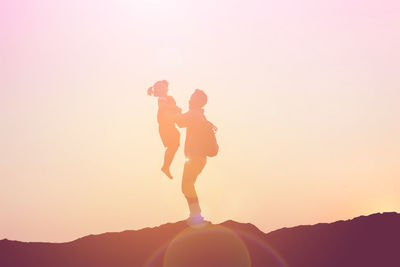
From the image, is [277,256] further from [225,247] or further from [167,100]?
[167,100]

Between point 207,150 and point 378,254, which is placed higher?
point 207,150

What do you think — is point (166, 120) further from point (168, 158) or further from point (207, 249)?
point (207, 249)

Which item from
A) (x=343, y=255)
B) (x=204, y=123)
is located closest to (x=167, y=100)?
(x=204, y=123)

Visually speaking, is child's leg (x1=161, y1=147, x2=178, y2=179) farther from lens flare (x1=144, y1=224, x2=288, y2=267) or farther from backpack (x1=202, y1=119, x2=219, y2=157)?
lens flare (x1=144, y1=224, x2=288, y2=267)

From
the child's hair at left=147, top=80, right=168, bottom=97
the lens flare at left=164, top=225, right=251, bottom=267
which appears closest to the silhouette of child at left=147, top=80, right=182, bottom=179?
the child's hair at left=147, top=80, right=168, bottom=97

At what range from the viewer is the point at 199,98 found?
53.3 ft

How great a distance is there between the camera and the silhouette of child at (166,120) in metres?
16.1

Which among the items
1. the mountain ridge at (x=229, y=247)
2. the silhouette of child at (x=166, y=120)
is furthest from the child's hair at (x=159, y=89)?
the mountain ridge at (x=229, y=247)

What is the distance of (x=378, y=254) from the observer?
14.9 metres

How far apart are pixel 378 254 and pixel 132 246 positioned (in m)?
5.90

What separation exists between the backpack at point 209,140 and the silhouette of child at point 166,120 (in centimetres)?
72

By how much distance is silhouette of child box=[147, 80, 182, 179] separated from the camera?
16.1 m

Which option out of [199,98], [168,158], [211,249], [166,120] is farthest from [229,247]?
[199,98]

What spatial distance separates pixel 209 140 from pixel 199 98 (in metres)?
1.07
